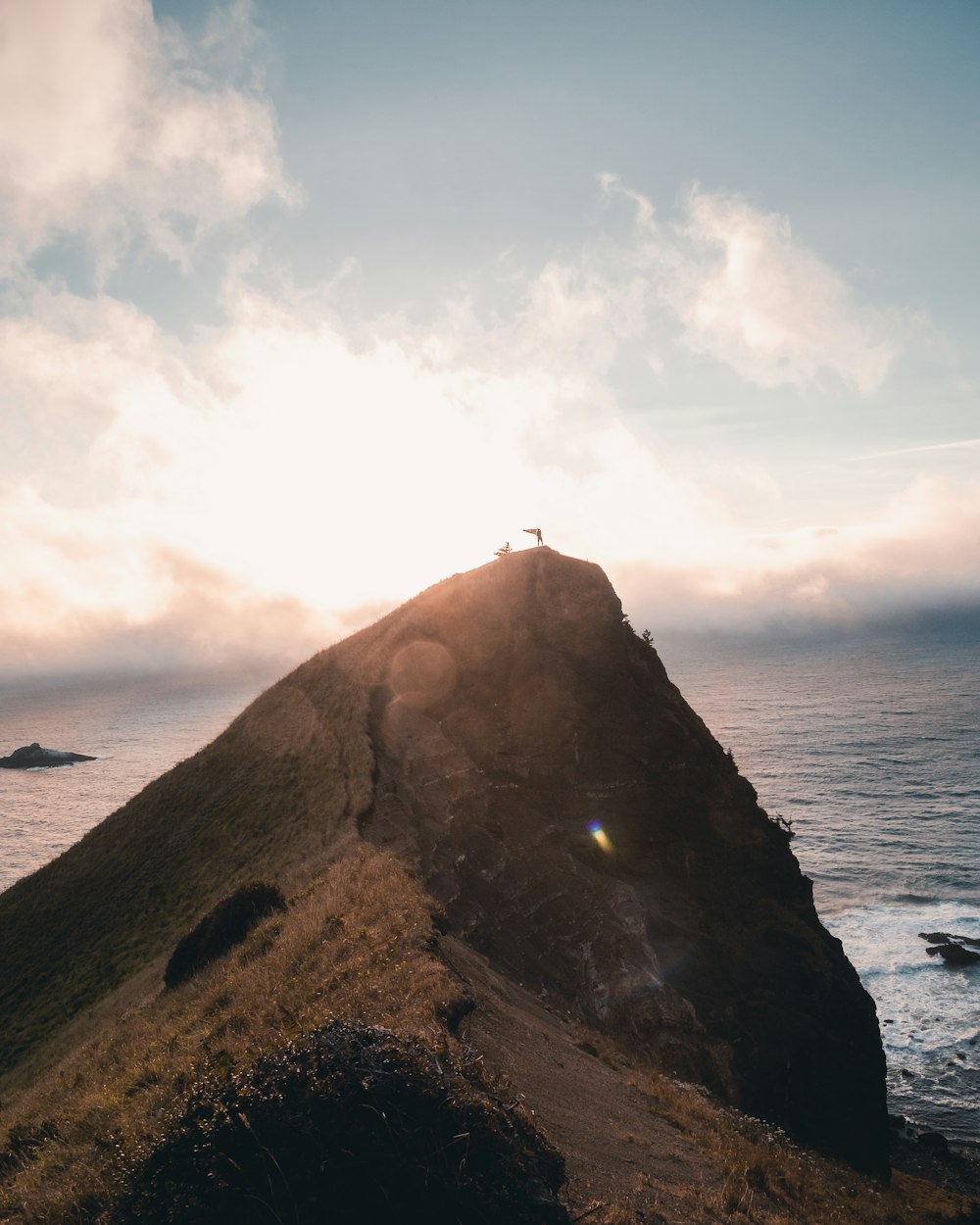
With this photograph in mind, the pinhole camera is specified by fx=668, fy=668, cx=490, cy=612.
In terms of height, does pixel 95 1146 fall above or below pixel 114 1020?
above

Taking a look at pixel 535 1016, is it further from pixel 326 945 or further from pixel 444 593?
pixel 444 593

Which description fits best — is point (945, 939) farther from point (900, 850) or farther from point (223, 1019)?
point (223, 1019)

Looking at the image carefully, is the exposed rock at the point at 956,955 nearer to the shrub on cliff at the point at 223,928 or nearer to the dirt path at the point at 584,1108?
the dirt path at the point at 584,1108

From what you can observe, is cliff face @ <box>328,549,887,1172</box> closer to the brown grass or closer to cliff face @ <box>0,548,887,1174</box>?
cliff face @ <box>0,548,887,1174</box>

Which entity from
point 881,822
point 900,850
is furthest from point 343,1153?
point 881,822

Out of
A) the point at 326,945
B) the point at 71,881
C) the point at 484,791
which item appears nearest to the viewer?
the point at 326,945

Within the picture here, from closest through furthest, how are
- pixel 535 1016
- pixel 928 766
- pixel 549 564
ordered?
pixel 535 1016
pixel 549 564
pixel 928 766

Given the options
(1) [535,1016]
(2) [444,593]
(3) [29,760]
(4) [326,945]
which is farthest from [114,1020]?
(3) [29,760]
